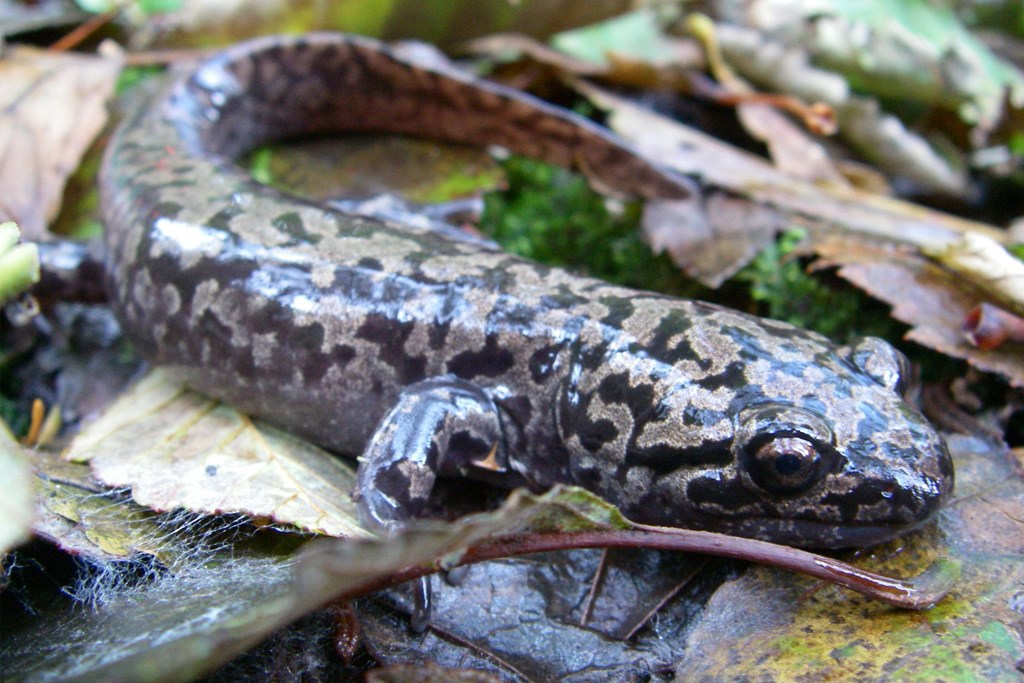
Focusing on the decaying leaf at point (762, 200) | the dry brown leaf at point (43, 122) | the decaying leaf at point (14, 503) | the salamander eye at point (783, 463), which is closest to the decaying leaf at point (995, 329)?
the decaying leaf at point (762, 200)

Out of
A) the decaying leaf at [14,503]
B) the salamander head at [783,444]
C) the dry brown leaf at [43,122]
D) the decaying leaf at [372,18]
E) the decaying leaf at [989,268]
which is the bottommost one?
the salamander head at [783,444]

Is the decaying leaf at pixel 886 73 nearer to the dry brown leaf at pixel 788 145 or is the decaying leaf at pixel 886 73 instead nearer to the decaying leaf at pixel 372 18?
the dry brown leaf at pixel 788 145

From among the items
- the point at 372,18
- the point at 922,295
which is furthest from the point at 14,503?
the point at 372,18

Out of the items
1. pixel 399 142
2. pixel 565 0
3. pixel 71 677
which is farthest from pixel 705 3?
pixel 71 677

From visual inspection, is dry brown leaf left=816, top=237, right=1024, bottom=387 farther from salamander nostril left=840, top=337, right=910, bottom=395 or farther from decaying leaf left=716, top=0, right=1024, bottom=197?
decaying leaf left=716, top=0, right=1024, bottom=197

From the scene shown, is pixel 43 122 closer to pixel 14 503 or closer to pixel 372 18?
pixel 372 18
